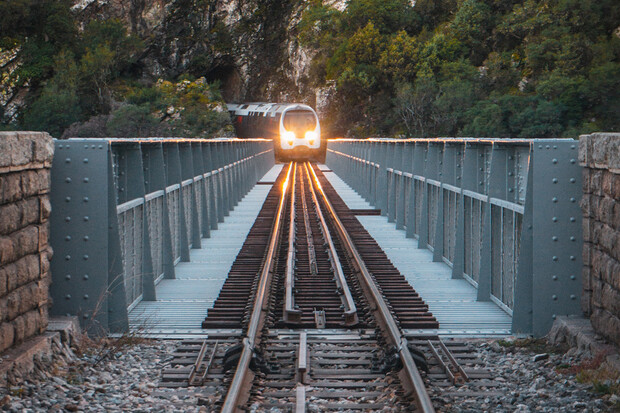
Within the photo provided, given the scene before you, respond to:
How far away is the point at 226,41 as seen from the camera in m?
91.2

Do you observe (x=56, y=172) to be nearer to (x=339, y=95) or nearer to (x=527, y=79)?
(x=527, y=79)

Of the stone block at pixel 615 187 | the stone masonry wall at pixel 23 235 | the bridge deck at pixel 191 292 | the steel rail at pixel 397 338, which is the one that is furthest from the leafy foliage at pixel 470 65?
the stone masonry wall at pixel 23 235

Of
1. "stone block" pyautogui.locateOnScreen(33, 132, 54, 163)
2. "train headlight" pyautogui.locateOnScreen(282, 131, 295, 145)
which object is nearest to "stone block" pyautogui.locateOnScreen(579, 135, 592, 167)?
"stone block" pyautogui.locateOnScreen(33, 132, 54, 163)

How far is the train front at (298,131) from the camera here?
5300 centimetres

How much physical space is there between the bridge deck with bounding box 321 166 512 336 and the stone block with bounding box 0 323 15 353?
4.06 metres

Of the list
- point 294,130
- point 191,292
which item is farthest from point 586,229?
point 294,130

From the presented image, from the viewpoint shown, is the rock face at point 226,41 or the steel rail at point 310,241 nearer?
the steel rail at point 310,241

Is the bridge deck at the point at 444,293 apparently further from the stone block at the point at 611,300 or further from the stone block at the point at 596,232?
the stone block at the point at 611,300

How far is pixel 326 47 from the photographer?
283 ft

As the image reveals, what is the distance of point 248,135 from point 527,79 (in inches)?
914

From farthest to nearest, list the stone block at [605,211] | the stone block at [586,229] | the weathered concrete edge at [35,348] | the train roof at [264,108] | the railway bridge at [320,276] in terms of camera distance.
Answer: the train roof at [264,108]
the stone block at [586,229]
the stone block at [605,211]
the railway bridge at [320,276]
the weathered concrete edge at [35,348]

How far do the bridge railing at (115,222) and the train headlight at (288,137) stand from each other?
38.8m

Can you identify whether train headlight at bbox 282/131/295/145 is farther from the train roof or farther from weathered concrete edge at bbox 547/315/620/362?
weathered concrete edge at bbox 547/315/620/362

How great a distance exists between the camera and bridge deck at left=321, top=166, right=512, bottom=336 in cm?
829
